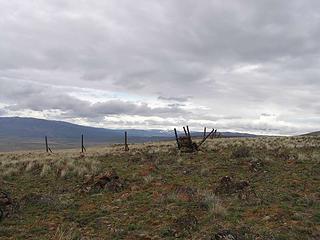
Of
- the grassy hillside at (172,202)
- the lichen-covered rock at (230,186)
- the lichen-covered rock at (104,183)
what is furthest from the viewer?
the lichen-covered rock at (104,183)

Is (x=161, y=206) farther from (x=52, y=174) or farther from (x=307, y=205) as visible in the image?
(x=52, y=174)

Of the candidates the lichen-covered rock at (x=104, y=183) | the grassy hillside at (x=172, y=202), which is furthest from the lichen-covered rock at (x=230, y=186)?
the lichen-covered rock at (x=104, y=183)

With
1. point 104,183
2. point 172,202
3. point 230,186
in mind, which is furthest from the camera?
point 104,183

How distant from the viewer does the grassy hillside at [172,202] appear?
10.9 m

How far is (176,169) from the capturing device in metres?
21.0

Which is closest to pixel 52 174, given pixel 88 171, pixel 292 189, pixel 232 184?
pixel 88 171

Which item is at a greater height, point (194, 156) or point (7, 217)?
point (194, 156)

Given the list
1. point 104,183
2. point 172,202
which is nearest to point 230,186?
point 172,202

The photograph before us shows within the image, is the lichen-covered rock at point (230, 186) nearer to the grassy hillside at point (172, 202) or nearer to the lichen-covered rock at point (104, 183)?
the grassy hillside at point (172, 202)

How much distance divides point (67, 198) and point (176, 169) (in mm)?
7016

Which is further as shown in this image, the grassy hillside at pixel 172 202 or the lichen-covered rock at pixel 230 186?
the lichen-covered rock at pixel 230 186

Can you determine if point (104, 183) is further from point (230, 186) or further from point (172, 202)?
point (230, 186)

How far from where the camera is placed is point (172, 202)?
14.0 m

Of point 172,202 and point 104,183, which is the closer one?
point 172,202
